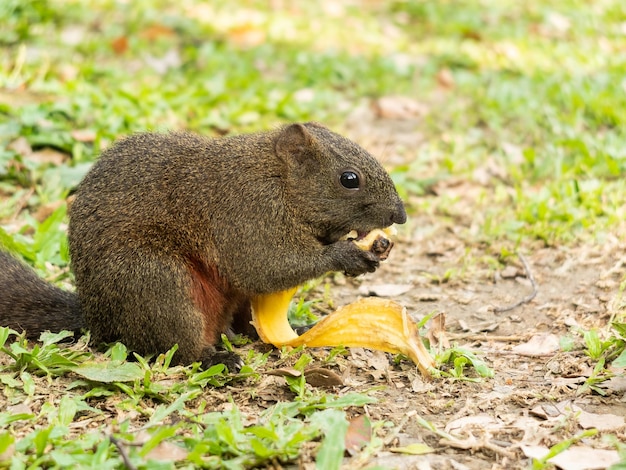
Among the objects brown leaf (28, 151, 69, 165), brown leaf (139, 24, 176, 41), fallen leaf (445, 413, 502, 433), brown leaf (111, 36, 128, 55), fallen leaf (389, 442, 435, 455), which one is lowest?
fallen leaf (445, 413, 502, 433)

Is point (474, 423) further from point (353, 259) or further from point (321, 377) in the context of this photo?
point (353, 259)

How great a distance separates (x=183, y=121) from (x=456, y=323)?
3.17 meters

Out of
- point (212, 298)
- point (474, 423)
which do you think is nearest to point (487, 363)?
point (474, 423)

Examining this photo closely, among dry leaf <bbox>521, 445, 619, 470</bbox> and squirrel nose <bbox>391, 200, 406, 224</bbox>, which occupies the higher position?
squirrel nose <bbox>391, 200, 406, 224</bbox>

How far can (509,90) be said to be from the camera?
8078mm

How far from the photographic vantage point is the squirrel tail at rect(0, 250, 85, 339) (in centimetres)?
420

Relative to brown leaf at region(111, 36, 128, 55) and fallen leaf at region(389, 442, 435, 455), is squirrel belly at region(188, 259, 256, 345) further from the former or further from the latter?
brown leaf at region(111, 36, 128, 55)

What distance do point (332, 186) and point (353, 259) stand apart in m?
0.41

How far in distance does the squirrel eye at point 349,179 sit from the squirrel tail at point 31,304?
1538 mm

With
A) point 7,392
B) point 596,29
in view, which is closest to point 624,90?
point 596,29

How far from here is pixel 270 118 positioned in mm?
7145

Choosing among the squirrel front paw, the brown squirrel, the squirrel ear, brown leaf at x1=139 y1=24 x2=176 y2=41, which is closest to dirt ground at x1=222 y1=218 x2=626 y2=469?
the squirrel front paw

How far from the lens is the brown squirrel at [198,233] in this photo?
13.2 feet

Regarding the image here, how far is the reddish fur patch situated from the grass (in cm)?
36
